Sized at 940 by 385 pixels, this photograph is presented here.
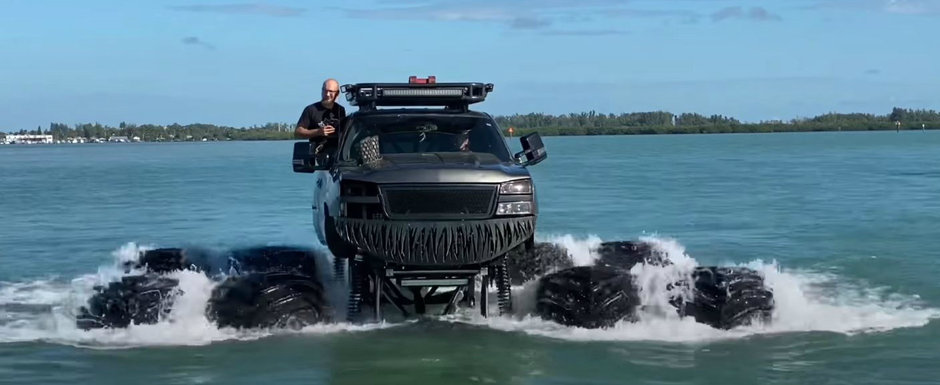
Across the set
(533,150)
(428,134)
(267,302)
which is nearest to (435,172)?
(533,150)

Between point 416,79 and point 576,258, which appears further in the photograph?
point 576,258

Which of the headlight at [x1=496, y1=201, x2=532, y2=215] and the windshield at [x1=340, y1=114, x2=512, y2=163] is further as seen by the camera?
the windshield at [x1=340, y1=114, x2=512, y2=163]

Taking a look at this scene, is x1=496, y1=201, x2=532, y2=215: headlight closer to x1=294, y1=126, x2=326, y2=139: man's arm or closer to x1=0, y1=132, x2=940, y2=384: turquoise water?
x1=0, y1=132, x2=940, y2=384: turquoise water

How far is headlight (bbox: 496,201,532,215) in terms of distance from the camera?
33.4ft

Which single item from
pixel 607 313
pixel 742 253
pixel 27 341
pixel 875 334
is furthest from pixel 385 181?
pixel 742 253

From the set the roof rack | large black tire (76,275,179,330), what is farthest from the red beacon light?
large black tire (76,275,179,330)

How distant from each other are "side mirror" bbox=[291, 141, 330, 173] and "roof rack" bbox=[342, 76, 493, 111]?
75cm

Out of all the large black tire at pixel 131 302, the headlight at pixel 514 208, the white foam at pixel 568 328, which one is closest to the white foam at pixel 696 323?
the white foam at pixel 568 328

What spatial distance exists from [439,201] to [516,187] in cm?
63

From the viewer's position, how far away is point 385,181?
1011 centimetres

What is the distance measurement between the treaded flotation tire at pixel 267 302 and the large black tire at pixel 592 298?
6.69 feet

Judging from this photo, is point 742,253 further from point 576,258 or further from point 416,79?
point 416,79

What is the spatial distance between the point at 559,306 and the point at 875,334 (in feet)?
9.28

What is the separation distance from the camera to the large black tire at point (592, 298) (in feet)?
35.8
